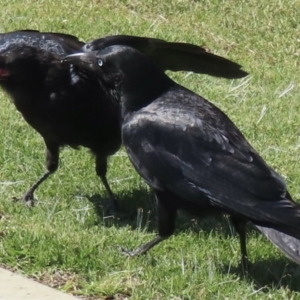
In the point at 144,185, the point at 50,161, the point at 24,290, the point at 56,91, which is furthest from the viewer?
the point at 144,185

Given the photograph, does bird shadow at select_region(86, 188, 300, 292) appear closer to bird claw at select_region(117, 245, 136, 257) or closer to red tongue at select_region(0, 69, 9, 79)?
bird claw at select_region(117, 245, 136, 257)

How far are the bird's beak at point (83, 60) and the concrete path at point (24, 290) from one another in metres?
1.39

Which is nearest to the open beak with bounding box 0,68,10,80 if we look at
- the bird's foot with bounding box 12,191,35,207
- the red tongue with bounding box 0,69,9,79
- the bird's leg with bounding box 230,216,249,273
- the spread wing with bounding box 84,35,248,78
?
the red tongue with bounding box 0,69,9,79

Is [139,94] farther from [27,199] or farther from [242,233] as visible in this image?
[27,199]

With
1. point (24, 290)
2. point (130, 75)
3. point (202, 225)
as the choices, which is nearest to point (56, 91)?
point (130, 75)

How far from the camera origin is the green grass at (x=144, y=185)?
4.79 metres

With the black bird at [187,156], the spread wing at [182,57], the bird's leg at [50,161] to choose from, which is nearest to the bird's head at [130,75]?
the black bird at [187,156]

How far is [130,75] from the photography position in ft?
16.9

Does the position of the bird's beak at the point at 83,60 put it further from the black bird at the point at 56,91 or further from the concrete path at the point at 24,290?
the concrete path at the point at 24,290

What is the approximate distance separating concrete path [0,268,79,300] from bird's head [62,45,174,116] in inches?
48.2

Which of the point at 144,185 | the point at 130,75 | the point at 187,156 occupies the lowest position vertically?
the point at 144,185

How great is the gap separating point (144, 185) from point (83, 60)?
48.9 inches

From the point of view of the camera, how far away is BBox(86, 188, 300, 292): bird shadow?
4.89m

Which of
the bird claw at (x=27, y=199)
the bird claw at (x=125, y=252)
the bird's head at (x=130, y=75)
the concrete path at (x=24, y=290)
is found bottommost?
the bird claw at (x=27, y=199)
